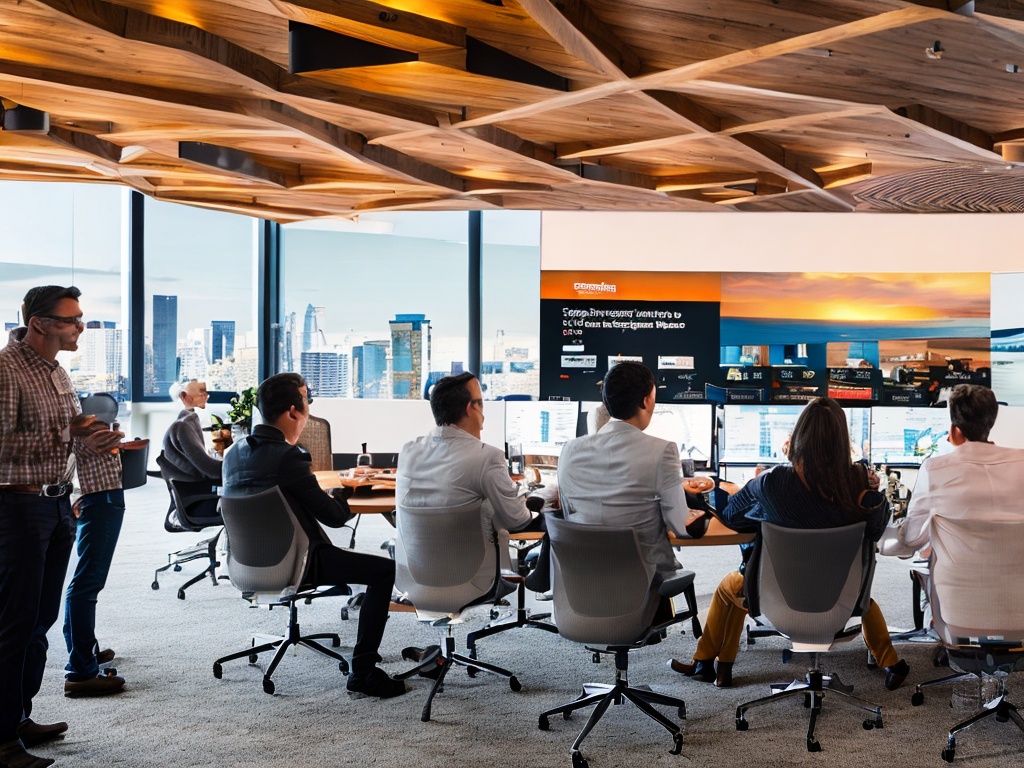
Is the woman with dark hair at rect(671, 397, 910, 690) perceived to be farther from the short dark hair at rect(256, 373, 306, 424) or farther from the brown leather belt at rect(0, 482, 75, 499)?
the brown leather belt at rect(0, 482, 75, 499)

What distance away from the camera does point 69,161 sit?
6797 millimetres

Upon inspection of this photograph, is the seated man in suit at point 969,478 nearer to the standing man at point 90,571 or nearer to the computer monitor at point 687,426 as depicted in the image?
the computer monitor at point 687,426

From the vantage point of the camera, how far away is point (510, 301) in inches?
424

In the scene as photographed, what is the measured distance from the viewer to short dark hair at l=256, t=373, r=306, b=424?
4.30 metres

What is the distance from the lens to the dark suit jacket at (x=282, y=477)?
411 centimetres

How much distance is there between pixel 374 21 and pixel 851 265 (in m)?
6.53

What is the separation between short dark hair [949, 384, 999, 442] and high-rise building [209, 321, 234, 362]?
8.84 m

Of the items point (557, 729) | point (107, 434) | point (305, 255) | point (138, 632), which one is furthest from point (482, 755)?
point (305, 255)

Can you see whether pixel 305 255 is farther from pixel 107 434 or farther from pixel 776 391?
pixel 107 434

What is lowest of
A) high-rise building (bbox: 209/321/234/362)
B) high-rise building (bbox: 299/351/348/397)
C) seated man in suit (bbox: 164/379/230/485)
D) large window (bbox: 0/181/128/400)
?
seated man in suit (bbox: 164/379/230/485)

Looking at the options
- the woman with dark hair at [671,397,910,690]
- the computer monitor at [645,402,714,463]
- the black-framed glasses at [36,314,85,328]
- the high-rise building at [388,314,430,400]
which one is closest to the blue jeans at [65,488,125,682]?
the black-framed glasses at [36,314,85,328]

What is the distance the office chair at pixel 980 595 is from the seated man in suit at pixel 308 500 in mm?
2323

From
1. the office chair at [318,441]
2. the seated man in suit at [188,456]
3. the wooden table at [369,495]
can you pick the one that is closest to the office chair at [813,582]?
the wooden table at [369,495]

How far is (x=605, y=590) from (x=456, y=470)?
33.3 inches
